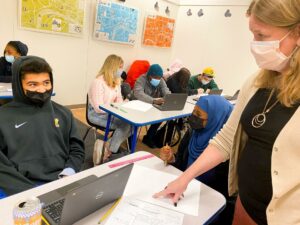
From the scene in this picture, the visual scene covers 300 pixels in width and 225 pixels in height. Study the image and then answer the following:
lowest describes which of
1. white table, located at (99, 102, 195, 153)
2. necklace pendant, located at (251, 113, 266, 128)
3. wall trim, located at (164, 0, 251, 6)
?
white table, located at (99, 102, 195, 153)

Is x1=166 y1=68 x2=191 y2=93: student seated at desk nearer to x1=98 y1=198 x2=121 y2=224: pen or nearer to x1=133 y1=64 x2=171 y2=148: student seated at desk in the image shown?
x1=133 y1=64 x2=171 y2=148: student seated at desk

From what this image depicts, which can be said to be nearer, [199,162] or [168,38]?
[199,162]

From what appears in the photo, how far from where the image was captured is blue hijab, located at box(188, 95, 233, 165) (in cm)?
179

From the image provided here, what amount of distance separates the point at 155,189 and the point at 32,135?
816mm

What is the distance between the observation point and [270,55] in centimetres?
87

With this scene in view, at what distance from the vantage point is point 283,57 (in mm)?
859

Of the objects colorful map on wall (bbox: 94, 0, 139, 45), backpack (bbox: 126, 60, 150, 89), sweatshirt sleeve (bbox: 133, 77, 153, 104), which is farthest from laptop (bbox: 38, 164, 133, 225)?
backpack (bbox: 126, 60, 150, 89)

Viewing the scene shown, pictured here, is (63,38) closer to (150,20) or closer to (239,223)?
(150,20)

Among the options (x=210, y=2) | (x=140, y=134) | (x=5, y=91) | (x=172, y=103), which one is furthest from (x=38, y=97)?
(x=210, y=2)

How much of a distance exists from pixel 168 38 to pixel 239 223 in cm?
551

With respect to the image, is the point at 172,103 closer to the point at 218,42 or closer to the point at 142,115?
the point at 142,115

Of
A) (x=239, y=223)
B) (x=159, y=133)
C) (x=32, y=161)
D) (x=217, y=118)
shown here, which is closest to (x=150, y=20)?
(x=159, y=133)

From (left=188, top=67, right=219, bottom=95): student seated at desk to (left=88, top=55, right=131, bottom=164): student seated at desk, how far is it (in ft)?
5.52

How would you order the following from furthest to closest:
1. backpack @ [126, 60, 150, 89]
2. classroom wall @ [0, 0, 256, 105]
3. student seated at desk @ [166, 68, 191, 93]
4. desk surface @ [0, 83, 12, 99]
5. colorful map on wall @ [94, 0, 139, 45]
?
1. backpack @ [126, 60, 150, 89]
2. colorful map on wall @ [94, 0, 139, 45]
3. student seated at desk @ [166, 68, 191, 93]
4. classroom wall @ [0, 0, 256, 105]
5. desk surface @ [0, 83, 12, 99]
